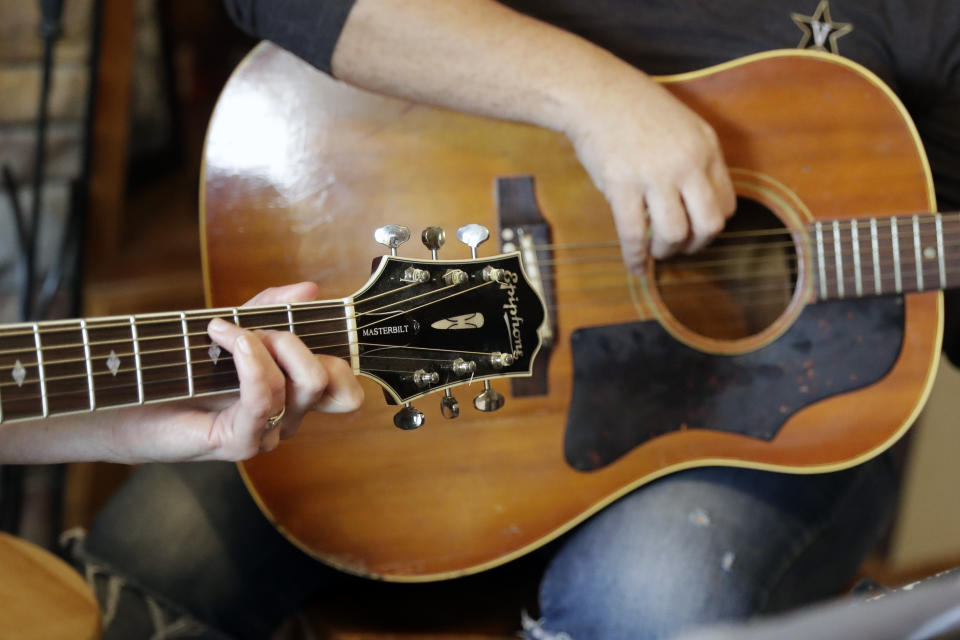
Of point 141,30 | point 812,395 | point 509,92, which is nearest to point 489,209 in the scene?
point 509,92

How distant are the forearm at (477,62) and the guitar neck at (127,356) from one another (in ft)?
0.81

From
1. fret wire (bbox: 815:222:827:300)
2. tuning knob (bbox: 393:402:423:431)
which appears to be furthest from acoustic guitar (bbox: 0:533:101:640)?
fret wire (bbox: 815:222:827:300)

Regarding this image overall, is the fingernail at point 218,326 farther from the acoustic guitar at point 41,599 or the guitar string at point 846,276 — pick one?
the guitar string at point 846,276

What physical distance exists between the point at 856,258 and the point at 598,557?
37cm

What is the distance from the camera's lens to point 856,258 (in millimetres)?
737

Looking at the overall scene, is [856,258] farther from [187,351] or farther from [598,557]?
[187,351]

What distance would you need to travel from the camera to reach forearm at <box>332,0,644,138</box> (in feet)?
2.13

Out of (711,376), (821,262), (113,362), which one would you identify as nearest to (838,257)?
(821,262)

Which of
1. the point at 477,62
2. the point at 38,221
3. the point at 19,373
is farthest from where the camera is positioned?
the point at 38,221

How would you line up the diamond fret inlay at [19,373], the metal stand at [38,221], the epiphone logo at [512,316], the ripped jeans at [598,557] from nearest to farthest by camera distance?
1. the diamond fret inlay at [19,373]
2. the epiphone logo at [512,316]
3. the ripped jeans at [598,557]
4. the metal stand at [38,221]

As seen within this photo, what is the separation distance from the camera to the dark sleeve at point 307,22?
0.64m

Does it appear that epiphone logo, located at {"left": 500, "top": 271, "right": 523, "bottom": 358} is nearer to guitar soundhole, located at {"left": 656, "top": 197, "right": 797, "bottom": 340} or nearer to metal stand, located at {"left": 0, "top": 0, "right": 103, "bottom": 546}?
guitar soundhole, located at {"left": 656, "top": 197, "right": 797, "bottom": 340}

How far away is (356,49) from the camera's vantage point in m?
0.65

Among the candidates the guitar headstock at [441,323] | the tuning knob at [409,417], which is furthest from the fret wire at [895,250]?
the tuning knob at [409,417]
